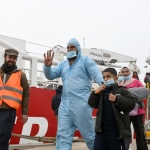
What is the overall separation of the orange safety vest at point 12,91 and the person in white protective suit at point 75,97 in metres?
0.37

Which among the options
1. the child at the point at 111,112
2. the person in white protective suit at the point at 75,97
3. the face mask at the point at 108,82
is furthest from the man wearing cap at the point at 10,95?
the face mask at the point at 108,82

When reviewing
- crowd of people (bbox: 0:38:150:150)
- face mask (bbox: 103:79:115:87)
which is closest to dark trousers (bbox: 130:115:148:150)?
crowd of people (bbox: 0:38:150:150)

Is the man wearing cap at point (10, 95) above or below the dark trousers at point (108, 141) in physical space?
above

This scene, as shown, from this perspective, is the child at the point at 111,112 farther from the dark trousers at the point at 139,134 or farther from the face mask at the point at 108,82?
the dark trousers at the point at 139,134

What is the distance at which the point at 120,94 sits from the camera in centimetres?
366

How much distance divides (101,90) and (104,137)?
509mm

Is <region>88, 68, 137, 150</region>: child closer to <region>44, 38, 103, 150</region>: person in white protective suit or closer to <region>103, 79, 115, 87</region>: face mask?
<region>103, 79, 115, 87</region>: face mask

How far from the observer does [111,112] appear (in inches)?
143

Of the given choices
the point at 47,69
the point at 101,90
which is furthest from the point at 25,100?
the point at 101,90

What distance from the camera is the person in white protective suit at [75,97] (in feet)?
13.1

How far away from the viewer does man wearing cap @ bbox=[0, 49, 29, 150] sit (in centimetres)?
396

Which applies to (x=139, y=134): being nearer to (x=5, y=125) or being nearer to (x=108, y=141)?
(x=108, y=141)

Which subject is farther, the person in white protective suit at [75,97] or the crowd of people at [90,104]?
the person in white protective suit at [75,97]

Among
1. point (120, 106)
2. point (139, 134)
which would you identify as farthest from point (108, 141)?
point (139, 134)
